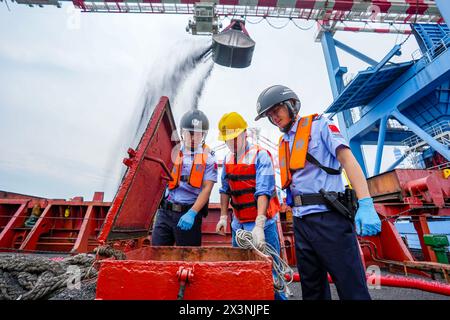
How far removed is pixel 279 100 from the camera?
2.10 metres

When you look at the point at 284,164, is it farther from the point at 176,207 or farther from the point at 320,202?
the point at 176,207

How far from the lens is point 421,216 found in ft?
15.9

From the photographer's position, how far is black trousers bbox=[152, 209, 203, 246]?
2.79 m

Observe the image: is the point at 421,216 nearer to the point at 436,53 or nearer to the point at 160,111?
the point at 160,111

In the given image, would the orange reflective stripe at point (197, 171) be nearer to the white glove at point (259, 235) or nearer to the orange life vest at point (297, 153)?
the white glove at point (259, 235)

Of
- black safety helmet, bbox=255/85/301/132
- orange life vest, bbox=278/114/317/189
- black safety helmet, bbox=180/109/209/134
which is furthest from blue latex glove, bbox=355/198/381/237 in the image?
black safety helmet, bbox=180/109/209/134

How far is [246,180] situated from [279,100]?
A: 1.03 metres

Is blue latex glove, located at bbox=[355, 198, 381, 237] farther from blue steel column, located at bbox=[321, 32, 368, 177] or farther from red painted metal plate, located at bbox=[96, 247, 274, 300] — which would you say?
blue steel column, located at bbox=[321, 32, 368, 177]

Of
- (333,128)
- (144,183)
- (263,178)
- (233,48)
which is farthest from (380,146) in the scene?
(144,183)

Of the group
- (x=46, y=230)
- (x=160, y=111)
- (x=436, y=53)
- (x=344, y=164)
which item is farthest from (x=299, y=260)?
(x=436, y=53)

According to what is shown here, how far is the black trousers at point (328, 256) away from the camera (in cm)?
156

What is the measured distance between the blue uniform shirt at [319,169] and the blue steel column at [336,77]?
1775 centimetres
